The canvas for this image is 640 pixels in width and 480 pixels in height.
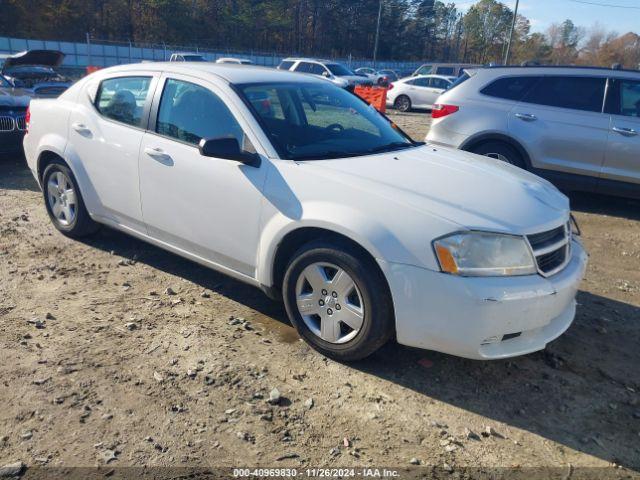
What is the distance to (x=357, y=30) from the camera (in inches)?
3260

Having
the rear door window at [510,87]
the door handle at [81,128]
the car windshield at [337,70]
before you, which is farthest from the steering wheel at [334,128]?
the car windshield at [337,70]

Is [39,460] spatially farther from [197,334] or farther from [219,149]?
[219,149]

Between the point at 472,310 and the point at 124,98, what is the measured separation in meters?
3.38

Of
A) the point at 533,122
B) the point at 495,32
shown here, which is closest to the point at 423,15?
the point at 495,32

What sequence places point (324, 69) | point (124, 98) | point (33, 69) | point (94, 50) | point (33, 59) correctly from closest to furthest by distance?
point (124, 98)
point (33, 59)
point (33, 69)
point (324, 69)
point (94, 50)

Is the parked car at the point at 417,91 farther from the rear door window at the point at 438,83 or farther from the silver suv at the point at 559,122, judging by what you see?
the silver suv at the point at 559,122

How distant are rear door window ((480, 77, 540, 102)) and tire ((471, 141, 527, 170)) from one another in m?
0.64

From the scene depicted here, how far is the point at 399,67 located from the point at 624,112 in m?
62.6

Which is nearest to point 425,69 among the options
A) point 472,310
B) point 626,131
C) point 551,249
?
point 626,131

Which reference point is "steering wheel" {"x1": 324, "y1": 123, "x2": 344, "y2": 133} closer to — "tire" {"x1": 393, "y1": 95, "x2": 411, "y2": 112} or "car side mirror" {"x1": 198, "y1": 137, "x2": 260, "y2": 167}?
"car side mirror" {"x1": 198, "y1": 137, "x2": 260, "y2": 167}

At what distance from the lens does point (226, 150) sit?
3.56m

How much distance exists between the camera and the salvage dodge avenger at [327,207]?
3.05 metres

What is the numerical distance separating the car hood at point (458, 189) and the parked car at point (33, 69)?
9.40m

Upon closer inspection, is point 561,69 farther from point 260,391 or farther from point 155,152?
point 260,391
